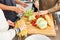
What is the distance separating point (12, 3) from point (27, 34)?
1.46ft

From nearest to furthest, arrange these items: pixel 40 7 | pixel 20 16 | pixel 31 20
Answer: pixel 31 20 < pixel 20 16 < pixel 40 7

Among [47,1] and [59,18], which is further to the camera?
[47,1]

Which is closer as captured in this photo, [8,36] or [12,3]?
[8,36]

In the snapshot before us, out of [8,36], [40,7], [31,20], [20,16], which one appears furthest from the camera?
[40,7]

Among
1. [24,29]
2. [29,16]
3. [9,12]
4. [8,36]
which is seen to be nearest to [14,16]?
[9,12]

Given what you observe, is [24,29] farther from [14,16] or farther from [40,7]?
[40,7]

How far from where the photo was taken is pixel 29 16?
1.15m

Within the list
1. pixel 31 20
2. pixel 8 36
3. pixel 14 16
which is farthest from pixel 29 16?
pixel 8 36

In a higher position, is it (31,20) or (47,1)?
(47,1)

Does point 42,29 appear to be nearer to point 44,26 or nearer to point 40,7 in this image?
point 44,26

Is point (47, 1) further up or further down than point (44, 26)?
further up

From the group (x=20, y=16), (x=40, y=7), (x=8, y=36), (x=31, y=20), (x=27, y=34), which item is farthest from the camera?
(x=40, y=7)

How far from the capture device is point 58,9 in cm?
120

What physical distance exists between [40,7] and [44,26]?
0.39 metres
